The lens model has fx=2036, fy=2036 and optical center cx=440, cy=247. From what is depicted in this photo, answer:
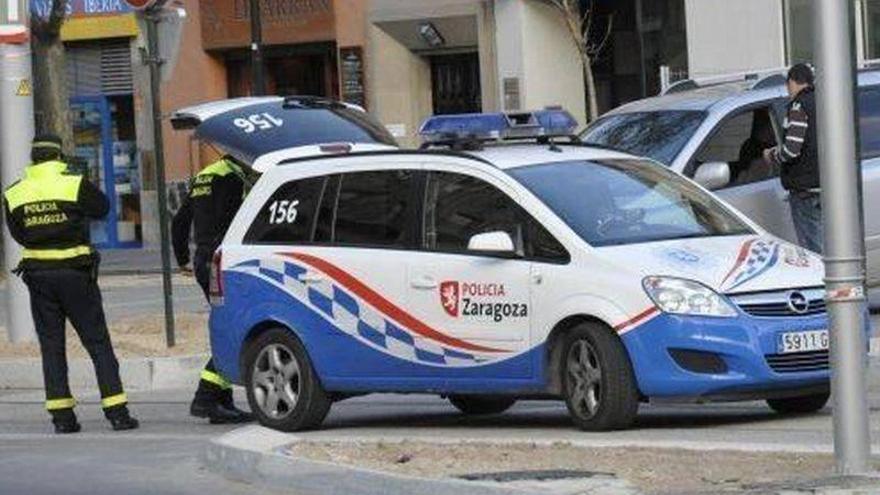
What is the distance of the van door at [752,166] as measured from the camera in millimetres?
15453

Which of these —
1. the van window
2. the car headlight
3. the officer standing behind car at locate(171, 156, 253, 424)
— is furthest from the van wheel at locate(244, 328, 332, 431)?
the van window

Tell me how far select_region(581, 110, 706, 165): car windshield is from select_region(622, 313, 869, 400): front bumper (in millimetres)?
4674

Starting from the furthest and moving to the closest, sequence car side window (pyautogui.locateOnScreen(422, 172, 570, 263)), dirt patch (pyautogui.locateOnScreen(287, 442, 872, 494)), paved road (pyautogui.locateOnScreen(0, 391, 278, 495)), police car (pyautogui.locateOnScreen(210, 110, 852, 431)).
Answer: car side window (pyautogui.locateOnScreen(422, 172, 570, 263)) → police car (pyautogui.locateOnScreen(210, 110, 852, 431)) → paved road (pyautogui.locateOnScreen(0, 391, 278, 495)) → dirt patch (pyautogui.locateOnScreen(287, 442, 872, 494))

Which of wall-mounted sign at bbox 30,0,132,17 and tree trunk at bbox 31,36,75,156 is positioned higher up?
wall-mounted sign at bbox 30,0,132,17

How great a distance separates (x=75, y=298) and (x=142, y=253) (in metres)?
23.8

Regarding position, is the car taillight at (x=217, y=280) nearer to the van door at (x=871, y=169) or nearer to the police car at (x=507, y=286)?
the police car at (x=507, y=286)

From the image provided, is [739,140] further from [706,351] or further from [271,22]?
[271,22]

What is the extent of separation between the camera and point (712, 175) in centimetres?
1491

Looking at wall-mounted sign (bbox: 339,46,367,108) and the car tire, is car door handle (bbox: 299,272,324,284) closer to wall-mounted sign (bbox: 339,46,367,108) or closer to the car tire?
the car tire

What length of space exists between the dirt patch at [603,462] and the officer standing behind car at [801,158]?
15.4 ft

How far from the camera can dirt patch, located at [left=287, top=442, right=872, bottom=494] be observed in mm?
8961

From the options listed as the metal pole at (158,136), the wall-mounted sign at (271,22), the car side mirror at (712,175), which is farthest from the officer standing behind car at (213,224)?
the wall-mounted sign at (271,22)

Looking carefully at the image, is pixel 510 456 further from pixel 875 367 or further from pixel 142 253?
pixel 142 253

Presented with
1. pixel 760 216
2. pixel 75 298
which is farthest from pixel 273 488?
pixel 760 216
